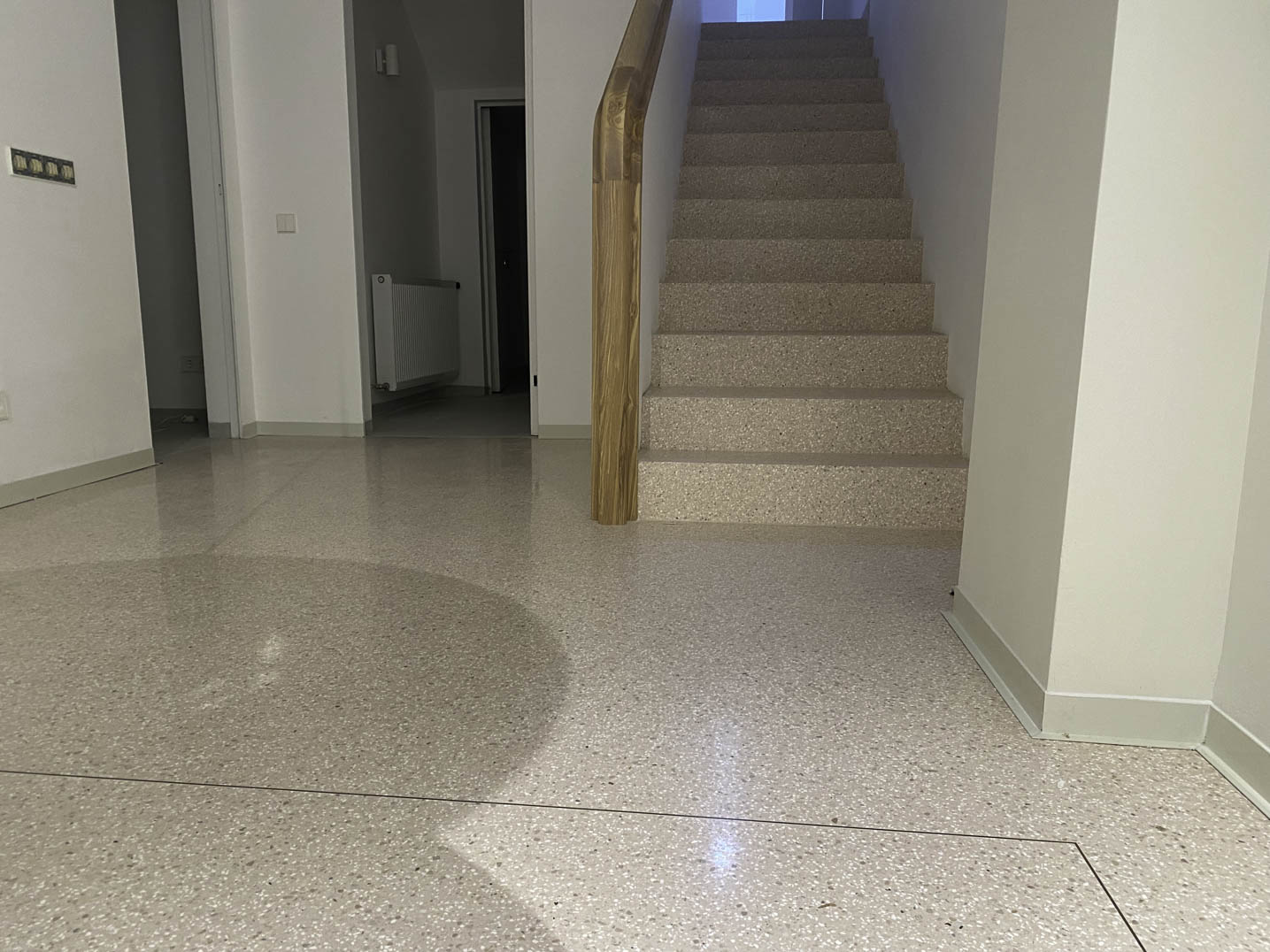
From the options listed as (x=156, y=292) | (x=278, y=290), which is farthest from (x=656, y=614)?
(x=156, y=292)

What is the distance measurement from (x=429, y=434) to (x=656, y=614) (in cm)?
292

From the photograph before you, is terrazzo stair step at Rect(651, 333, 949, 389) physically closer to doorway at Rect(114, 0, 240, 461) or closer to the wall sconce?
doorway at Rect(114, 0, 240, 461)

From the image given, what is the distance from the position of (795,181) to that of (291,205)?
8.01 ft

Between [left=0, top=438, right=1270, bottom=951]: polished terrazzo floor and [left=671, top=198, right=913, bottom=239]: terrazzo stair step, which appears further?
[left=671, top=198, right=913, bottom=239]: terrazzo stair step

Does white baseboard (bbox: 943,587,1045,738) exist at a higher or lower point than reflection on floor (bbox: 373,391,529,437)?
higher

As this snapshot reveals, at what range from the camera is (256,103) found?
4332 millimetres

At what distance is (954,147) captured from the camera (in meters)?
3.04

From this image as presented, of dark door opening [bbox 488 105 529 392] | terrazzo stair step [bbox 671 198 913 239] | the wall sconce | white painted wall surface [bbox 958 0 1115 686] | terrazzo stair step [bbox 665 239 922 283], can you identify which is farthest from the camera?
dark door opening [bbox 488 105 529 392]

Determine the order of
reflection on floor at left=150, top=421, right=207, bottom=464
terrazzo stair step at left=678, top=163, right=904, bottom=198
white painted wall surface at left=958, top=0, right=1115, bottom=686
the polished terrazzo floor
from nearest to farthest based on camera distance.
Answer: the polished terrazzo floor
white painted wall surface at left=958, top=0, right=1115, bottom=686
terrazzo stair step at left=678, top=163, right=904, bottom=198
reflection on floor at left=150, top=421, right=207, bottom=464

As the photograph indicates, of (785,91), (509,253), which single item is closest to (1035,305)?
(785,91)

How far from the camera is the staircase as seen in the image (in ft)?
8.75

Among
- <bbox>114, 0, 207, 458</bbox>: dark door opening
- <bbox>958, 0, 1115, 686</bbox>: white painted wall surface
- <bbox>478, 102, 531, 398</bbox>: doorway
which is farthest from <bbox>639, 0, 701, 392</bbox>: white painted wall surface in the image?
<bbox>478, 102, 531, 398</bbox>: doorway

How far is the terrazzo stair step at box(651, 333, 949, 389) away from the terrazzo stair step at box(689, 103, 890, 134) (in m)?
1.70

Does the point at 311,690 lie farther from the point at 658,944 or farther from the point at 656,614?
the point at 658,944
